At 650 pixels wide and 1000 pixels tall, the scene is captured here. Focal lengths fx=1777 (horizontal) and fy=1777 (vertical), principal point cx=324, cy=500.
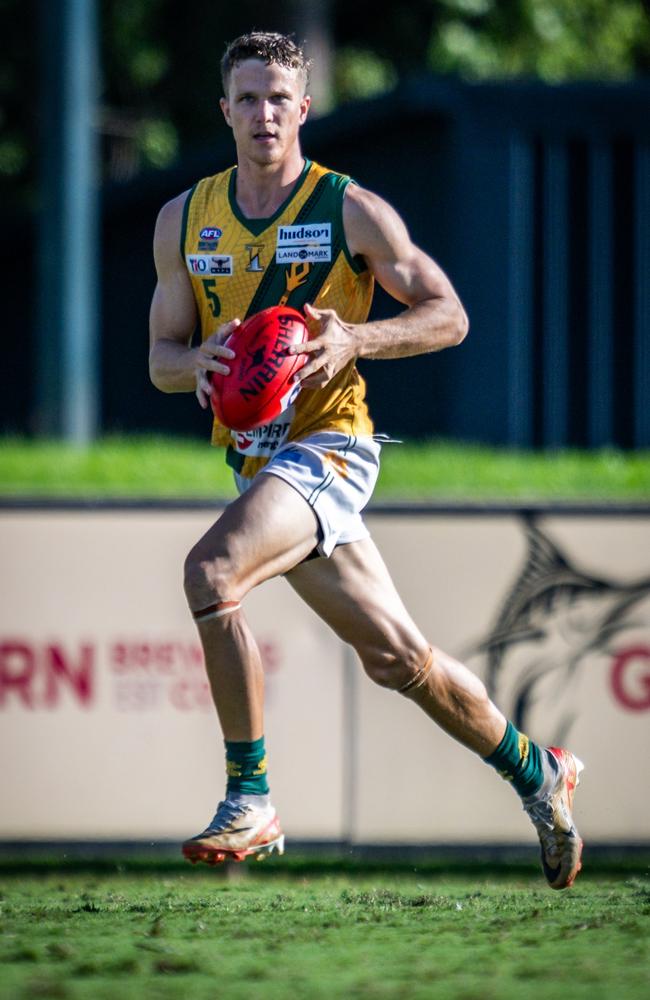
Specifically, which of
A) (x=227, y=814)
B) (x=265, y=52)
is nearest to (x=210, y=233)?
(x=265, y=52)

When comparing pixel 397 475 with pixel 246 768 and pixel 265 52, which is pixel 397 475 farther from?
pixel 246 768

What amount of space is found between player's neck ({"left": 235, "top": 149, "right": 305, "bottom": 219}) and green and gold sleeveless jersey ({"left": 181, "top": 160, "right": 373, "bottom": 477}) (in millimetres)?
27

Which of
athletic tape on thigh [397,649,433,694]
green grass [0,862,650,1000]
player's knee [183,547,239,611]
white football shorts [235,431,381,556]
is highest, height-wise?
white football shorts [235,431,381,556]

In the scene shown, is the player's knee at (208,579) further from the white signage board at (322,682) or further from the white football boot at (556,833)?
the white signage board at (322,682)

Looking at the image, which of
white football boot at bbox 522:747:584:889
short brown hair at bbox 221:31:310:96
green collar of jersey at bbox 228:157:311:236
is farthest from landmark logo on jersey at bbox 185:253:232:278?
white football boot at bbox 522:747:584:889

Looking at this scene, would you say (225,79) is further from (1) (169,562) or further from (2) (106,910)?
(1) (169,562)

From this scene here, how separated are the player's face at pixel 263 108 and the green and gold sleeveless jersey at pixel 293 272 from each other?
164 millimetres

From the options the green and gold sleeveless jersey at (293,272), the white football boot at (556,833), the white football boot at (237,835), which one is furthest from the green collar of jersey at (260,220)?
the white football boot at (556,833)

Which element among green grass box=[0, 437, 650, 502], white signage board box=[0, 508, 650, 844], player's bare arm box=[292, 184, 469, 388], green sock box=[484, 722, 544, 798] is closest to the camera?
player's bare arm box=[292, 184, 469, 388]

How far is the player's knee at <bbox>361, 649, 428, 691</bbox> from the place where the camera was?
224 inches

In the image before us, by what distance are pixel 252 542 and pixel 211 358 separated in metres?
0.60

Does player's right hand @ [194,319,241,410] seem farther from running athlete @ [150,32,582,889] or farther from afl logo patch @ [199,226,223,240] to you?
afl logo patch @ [199,226,223,240]

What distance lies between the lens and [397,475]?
12.1 m

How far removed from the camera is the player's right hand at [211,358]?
5.45 meters
